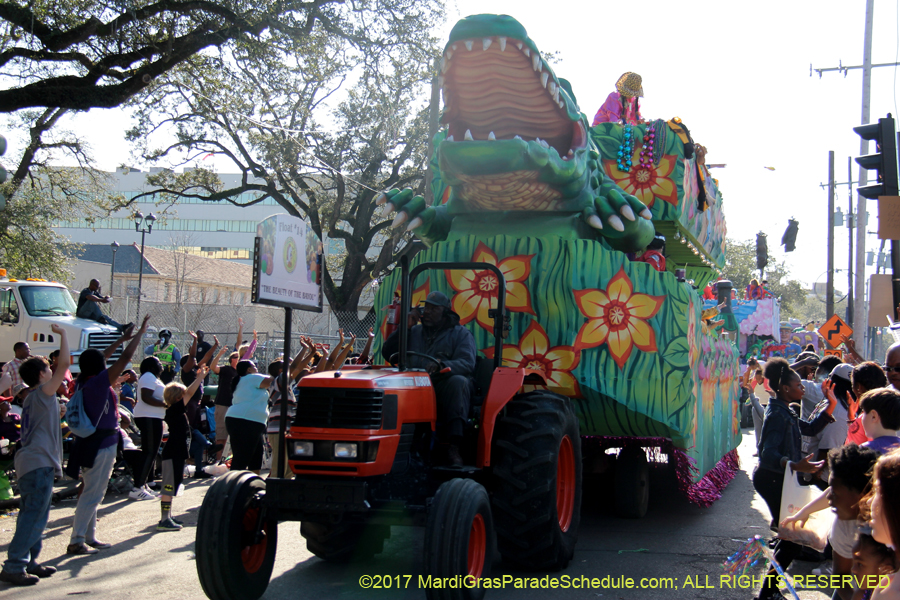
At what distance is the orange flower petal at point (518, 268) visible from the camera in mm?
7094

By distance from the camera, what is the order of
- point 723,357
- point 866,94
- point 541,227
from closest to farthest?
point 541,227, point 723,357, point 866,94

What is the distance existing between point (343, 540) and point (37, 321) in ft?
36.2

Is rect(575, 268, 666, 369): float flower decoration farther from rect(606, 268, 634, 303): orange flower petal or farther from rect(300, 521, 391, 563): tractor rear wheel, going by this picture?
rect(300, 521, 391, 563): tractor rear wheel

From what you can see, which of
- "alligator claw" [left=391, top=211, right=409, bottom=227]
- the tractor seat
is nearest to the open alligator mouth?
"alligator claw" [left=391, top=211, right=409, bottom=227]

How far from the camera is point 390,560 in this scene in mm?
6230

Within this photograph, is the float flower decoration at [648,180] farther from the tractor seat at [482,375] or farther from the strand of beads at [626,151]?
the tractor seat at [482,375]

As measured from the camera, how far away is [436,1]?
14.8 meters

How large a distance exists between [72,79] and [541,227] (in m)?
7.73

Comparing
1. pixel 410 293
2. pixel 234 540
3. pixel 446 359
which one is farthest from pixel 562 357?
pixel 234 540

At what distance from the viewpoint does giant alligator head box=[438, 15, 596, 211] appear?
21.8 feet

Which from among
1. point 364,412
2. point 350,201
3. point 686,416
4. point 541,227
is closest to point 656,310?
point 686,416

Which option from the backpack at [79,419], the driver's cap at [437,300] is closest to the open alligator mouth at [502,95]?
the driver's cap at [437,300]

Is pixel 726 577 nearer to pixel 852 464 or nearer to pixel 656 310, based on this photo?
pixel 656 310

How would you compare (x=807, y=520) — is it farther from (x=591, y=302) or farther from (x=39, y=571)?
(x=39, y=571)
